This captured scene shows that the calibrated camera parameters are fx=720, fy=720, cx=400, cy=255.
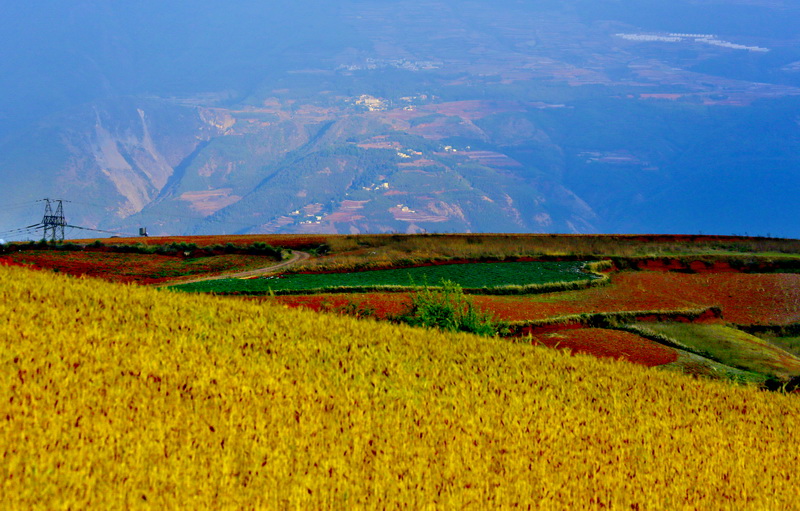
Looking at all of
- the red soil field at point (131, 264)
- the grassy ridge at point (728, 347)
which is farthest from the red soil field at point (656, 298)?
the red soil field at point (131, 264)

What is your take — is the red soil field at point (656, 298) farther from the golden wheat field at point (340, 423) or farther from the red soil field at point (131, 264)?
the red soil field at point (131, 264)

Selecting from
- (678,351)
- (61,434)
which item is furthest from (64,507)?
(678,351)

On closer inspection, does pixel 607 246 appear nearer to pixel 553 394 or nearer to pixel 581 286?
pixel 581 286

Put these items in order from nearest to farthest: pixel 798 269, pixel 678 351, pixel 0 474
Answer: pixel 0 474
pixel 678 351
pixel 798 269

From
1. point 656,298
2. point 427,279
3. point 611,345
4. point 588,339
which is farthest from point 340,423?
point 656,298

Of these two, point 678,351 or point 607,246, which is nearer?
point 678,351

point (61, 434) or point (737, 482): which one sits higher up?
point (61, 434)

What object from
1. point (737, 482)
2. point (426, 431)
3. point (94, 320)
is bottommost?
point (737, 482)

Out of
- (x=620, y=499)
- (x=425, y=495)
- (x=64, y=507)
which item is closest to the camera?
(x=64, y=507)

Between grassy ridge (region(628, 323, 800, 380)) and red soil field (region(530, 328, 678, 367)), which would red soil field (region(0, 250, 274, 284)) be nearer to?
red soil field (region(530, 328, 678, 367))
